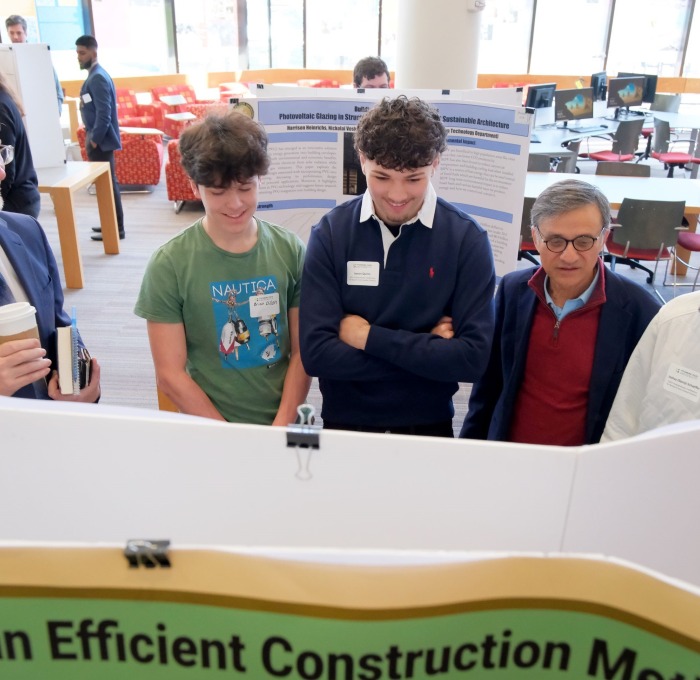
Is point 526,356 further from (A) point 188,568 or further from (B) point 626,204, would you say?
(B) point 626,204

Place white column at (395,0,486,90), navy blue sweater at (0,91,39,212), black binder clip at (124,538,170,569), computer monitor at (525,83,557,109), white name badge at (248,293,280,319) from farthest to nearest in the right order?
computer monitor at (525,83,557,109), white column at (395,0,486,90), navy blue sweater at (0,91,39,212), white name badge at (248,293,280,319), black binder clip at (124,538,170,569)

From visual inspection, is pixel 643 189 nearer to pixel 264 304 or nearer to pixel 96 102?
pixel 264 304

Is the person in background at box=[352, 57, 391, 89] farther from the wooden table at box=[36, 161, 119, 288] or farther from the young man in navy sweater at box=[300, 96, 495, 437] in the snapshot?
the young man in navy sweater at box=[300, 96, 495, 437]

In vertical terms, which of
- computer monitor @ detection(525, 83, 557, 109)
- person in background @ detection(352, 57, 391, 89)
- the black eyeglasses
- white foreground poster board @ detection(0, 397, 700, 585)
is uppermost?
person in background @ detection(352, 57, 391, 89)

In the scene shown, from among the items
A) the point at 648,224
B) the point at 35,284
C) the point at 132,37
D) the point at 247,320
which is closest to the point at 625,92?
the point at 648,224

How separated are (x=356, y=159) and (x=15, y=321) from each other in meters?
1.89

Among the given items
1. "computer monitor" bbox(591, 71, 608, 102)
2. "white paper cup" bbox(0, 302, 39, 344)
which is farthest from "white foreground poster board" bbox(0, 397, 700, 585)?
"computer monitor" bbox(591, 71, 608, 102)

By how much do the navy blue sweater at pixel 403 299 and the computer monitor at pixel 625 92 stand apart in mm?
9007

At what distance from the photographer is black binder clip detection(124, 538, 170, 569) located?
1.83ft

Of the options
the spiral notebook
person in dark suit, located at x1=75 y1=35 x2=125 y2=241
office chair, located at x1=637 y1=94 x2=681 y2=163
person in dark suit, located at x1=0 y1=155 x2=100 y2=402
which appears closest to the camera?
the spiral notebook

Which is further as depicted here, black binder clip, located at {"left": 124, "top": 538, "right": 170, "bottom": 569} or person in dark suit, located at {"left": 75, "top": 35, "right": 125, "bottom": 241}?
person in dark suit, located at {"left": 75, "top": 35, "right": 125, "bottom": 241}

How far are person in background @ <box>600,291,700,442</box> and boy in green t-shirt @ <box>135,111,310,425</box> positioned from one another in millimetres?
787

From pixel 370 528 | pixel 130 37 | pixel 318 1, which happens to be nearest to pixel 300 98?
pixel 370 528

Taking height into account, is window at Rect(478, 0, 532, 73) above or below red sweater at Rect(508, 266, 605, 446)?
above
